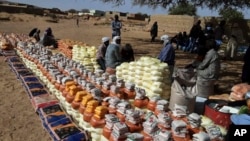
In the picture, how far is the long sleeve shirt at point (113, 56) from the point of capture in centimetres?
783

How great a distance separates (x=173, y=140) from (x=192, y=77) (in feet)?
8.14

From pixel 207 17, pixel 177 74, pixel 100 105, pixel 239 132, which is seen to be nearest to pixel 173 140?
pixel 239 132

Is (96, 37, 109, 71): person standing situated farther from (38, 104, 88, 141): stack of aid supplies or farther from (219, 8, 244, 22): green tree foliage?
(219, 8, 244, 22): green tree foliage

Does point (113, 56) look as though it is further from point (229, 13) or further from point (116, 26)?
point (229, 13)

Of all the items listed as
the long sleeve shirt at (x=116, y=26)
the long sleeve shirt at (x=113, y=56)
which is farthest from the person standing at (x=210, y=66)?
the long sleeve shirt at (x=116, y=26)

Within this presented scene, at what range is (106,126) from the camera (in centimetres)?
420

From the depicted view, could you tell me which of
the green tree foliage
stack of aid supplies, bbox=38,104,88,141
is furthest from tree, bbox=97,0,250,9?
stack of aid supplies, bbox=38,104,88,141

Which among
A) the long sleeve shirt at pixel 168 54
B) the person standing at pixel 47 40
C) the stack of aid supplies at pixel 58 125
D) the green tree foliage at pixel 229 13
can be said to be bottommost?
the stack of aid supplies at pixel 58 125

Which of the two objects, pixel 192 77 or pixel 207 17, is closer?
pixel 192 77

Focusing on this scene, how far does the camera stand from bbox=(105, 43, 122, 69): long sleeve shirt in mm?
7832

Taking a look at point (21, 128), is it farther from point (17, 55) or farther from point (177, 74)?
point (17, 55)

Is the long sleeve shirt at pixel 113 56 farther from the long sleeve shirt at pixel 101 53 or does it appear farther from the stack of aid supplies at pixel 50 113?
the stack of aid supplies at pixel 50 113

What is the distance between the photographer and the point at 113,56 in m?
7.84

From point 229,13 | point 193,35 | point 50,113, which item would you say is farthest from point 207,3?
point 229,13
